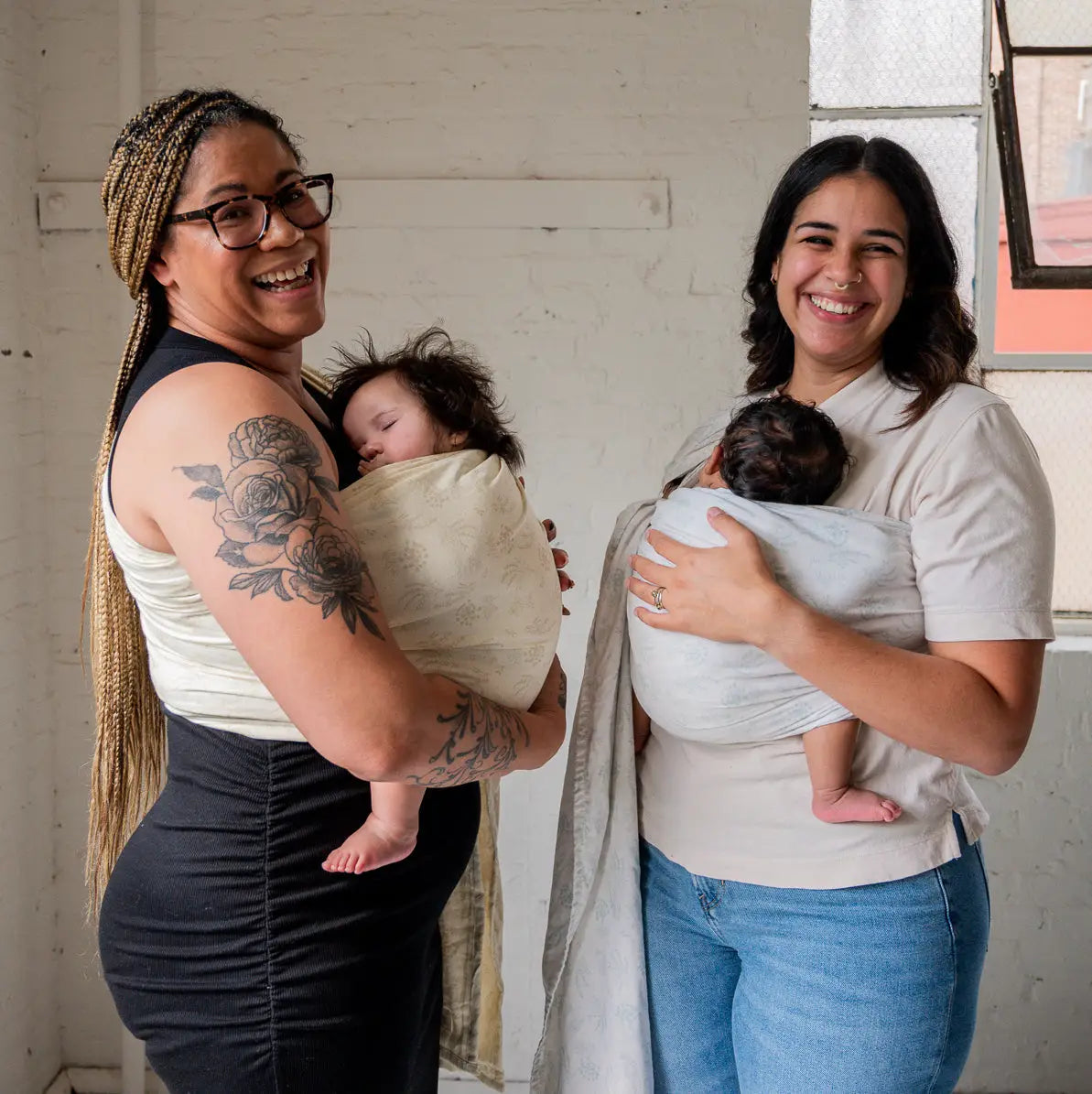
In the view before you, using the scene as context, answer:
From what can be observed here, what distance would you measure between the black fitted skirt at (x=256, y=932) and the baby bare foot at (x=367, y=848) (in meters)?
0.02

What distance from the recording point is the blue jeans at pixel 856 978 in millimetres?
1360

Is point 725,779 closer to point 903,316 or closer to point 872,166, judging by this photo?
point 903,316

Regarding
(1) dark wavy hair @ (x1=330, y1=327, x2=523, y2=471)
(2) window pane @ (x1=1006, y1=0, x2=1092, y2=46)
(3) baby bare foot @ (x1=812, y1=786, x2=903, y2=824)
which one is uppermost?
(2) window pane @ (x1=1006, y1=0, x2=1092, y2=46)

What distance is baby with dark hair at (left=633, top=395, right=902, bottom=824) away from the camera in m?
1.37

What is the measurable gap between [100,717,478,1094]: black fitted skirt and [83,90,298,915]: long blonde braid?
0.18 meters

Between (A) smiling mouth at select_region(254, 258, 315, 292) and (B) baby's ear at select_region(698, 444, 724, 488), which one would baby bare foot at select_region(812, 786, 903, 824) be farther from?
(A) smiling mouth at select_region(254, 258, 315, 292)

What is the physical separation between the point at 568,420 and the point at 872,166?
122 cm

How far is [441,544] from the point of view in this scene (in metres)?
1.20

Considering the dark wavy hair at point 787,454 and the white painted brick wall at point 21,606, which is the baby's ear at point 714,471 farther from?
the white painted brick wall at point 21,606

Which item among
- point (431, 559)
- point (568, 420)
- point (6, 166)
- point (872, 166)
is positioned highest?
point (6, 166)

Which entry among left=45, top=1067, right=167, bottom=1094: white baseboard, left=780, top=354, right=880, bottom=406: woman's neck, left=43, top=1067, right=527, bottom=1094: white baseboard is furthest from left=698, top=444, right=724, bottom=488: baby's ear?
left=45, top=1067, right=167, bottom=1094: white baseboard

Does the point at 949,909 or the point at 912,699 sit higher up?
the point at 912,699

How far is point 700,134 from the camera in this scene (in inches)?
100

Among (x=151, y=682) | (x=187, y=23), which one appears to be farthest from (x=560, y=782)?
(x=187, y=23)
